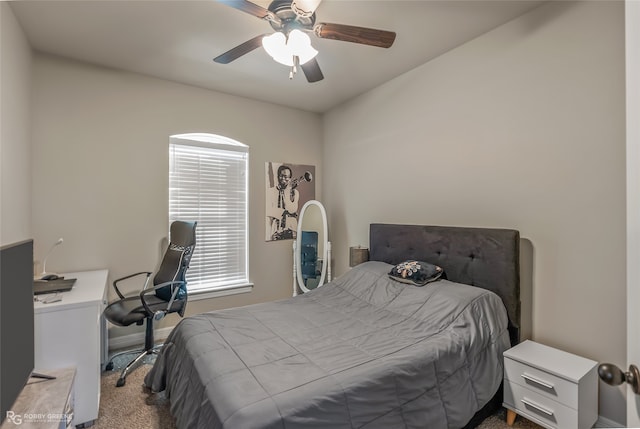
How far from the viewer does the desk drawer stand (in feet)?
5.17

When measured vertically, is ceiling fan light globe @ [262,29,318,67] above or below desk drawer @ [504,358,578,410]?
above

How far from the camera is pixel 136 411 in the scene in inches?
77.5

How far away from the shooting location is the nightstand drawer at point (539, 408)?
5.21 ft

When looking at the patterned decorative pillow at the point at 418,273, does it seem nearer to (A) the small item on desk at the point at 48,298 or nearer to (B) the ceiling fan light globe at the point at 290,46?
(B) the ceiling fan light globe at the point at 290,46

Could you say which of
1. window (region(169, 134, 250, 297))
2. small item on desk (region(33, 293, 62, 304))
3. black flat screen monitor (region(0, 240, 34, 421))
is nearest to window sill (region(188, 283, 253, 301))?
window (region(169, 134, 250, 297))

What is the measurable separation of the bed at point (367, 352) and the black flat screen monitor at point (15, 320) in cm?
68

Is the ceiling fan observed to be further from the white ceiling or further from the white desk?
the white desk

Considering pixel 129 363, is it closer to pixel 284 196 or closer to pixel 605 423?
pixel 284 196

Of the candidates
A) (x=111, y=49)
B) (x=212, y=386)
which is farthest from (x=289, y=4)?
(x=212, y=386)

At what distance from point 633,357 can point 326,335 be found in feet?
4.59

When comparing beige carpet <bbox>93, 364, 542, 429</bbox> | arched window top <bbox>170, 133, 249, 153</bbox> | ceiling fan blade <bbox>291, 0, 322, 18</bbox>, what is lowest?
beige carpet <bbox>93, 364, 542, 429</bbox>

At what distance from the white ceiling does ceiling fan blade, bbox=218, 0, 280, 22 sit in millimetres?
461

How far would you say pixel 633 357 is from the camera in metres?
0.71

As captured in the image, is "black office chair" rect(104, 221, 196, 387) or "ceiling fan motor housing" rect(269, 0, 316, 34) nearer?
"ceiling fan motor housing" rect(269, 0, 316, 34)
